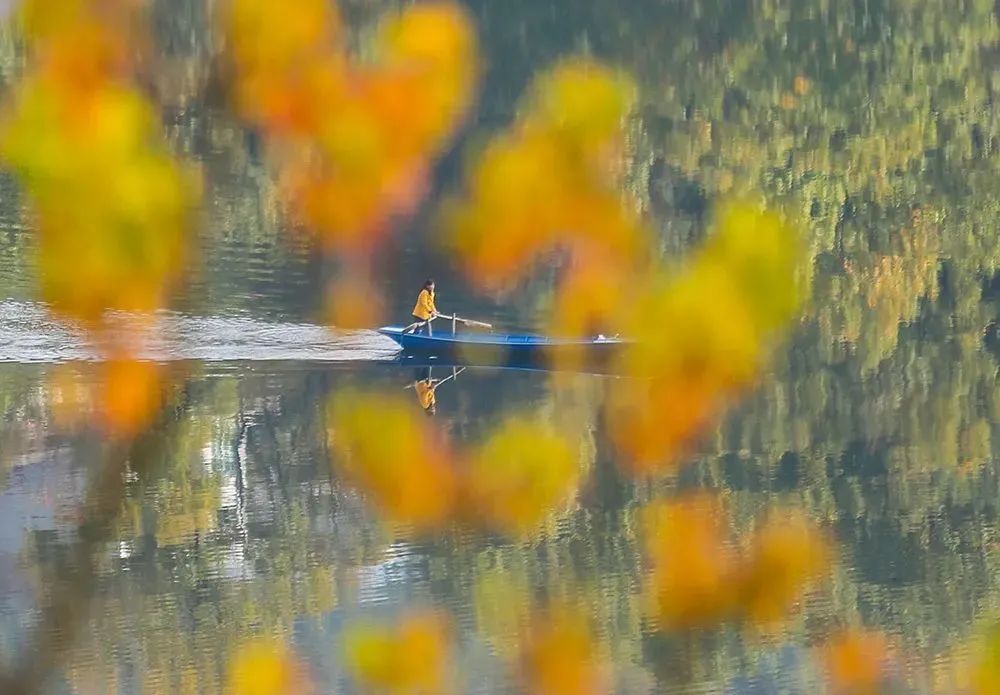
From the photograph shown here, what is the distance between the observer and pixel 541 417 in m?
5.97

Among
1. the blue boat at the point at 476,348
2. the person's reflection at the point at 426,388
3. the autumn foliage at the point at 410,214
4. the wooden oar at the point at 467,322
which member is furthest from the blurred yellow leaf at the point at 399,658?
the wooden oar at the point at 467,322

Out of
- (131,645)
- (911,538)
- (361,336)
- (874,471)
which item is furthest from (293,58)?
(361,336)

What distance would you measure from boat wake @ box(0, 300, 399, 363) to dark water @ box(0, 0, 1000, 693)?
2 centimetres

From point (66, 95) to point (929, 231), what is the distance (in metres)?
8.87

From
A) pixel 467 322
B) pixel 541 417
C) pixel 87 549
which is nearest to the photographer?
pixel 87 549

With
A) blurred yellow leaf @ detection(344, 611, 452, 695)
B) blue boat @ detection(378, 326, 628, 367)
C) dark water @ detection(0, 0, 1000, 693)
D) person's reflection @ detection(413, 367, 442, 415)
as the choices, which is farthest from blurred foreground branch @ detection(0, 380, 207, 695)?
blue boat @ detection(378, 326, 628, 367)

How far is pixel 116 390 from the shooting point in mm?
913

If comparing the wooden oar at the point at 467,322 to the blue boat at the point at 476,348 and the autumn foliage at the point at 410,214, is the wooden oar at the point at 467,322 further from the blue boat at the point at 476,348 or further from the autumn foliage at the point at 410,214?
the autumn foliage at the point at 410,214

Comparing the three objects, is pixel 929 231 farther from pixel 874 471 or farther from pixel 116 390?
pixel 116 390

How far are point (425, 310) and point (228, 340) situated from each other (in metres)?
1.06

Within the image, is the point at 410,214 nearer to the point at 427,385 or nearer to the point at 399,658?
the point at 399,658

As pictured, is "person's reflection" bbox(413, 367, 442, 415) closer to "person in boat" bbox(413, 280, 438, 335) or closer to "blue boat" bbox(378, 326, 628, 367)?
"blue boat" bbox(378, 326, 628, 367)

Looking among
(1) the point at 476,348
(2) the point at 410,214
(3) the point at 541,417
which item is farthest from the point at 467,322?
(2) the point at 410,214

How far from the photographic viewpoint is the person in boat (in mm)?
6453
